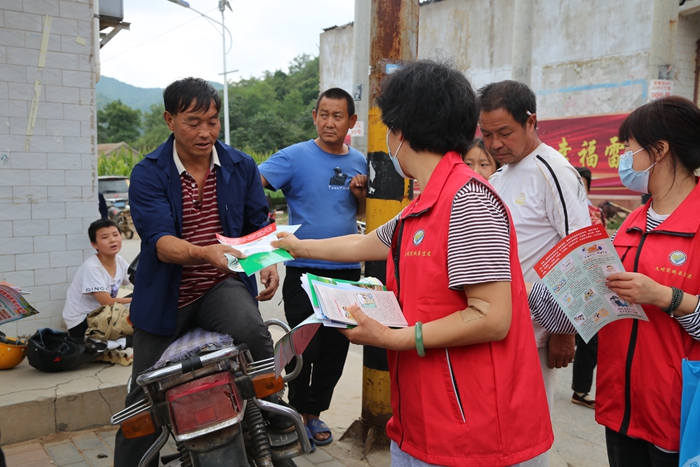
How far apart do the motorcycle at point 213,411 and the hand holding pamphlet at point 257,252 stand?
0.39m

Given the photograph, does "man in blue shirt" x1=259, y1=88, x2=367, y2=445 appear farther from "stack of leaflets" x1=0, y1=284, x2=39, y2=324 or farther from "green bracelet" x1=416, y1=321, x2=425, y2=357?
"green bracelet" x1=416, y1=321, x2=425, y2=357

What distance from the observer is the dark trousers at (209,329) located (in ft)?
8.75

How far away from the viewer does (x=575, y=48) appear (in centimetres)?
1285

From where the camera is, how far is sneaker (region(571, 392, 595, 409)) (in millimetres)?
4782

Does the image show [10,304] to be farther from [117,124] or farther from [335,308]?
[117,124]

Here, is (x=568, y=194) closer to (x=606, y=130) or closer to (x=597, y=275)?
(x=597, y=275)

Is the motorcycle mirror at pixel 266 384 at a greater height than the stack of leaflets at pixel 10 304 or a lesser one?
lesser

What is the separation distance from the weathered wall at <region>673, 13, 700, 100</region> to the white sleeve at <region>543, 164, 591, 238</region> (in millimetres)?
10103

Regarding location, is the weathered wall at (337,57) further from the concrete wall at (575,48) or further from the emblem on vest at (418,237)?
the emblem on vest at (418,237)

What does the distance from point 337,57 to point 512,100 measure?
18442 millimetres

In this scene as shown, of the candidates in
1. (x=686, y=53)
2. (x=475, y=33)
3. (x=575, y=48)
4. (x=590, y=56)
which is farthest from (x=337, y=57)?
(x=686, y=53)

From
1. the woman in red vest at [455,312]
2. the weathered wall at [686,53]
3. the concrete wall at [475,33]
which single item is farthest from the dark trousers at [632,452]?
the concrete wall at [475,33]

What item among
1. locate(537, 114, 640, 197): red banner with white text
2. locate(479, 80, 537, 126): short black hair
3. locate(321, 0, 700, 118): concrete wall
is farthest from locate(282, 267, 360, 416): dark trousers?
locate(321, 0, 700, 118): concrete wall

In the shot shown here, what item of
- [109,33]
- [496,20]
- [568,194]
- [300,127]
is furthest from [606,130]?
[300,127]
